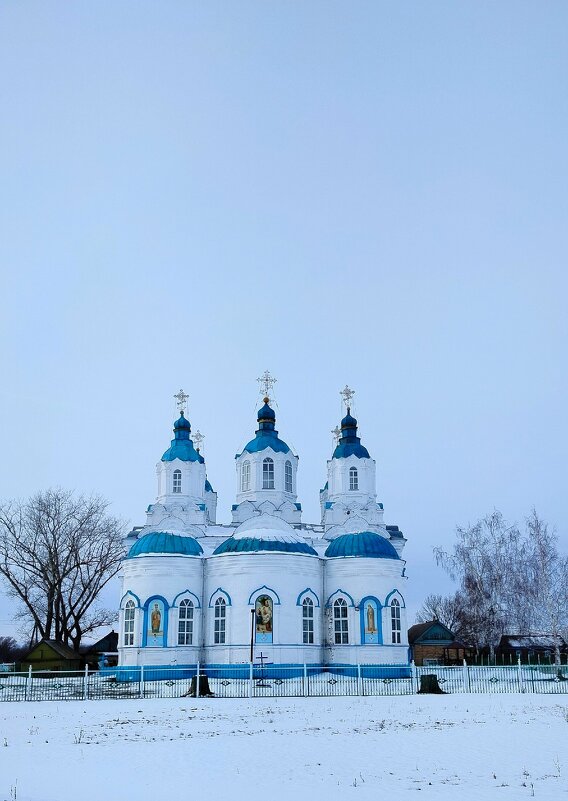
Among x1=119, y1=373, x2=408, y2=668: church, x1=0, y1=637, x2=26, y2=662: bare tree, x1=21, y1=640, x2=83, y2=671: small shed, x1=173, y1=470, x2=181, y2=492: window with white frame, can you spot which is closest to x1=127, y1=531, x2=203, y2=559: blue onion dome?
x1=119, y1=373, x2=408, y2=668: church

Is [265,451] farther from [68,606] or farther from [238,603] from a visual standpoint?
[68,606]

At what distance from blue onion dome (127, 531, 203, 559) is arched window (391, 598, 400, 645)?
8.68m

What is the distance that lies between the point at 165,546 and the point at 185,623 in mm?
3327

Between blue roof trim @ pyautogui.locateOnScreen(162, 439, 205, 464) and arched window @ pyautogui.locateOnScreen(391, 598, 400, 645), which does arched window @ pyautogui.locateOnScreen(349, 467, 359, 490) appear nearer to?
blue roof trim @ pyautogui.locateOnScreen(162, 439, 205, 464)

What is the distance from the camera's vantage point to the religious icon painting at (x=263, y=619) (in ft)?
105

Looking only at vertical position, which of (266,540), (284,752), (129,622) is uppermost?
(266,540)

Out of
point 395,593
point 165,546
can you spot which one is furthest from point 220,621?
point 395,593

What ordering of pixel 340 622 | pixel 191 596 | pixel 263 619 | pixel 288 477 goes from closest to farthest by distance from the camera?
pixel 263 619 < pixel 191 596 < pixel 340 622 < pixel 288 477

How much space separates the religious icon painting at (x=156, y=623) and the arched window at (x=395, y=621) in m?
9.65

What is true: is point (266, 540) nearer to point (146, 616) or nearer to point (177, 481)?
point (146, 616)

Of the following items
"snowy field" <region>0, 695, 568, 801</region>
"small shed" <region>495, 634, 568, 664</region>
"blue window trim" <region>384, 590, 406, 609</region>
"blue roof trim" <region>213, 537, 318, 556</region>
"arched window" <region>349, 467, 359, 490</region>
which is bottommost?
"small shed" <region>495, 634, 568, 664</region>

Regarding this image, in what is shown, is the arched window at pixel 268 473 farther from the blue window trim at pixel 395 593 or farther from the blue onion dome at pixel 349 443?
the blue window trim at pixel 395 593

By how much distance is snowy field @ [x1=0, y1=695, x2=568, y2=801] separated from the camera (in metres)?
9.79

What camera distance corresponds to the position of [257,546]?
109ft
